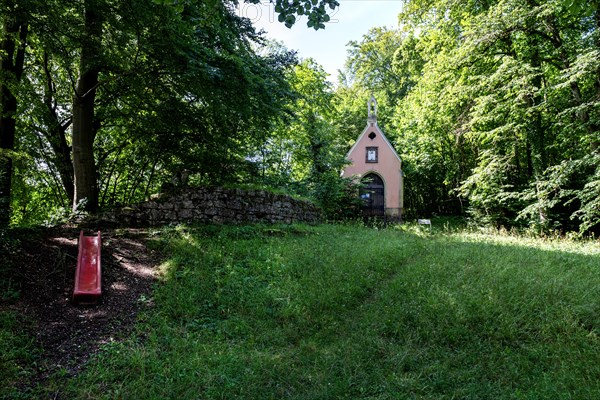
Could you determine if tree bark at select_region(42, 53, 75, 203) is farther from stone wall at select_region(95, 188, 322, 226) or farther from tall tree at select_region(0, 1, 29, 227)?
stone wall at select_region(95, 188, 322, 226)

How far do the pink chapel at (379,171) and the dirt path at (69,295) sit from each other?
605 inches

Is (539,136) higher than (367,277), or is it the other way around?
(539,136)

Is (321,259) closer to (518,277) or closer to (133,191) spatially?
(518,277)

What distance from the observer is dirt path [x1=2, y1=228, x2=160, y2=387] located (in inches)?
155

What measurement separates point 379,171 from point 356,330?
1666 cm

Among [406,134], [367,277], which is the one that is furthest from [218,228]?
[406,134]

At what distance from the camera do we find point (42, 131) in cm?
969

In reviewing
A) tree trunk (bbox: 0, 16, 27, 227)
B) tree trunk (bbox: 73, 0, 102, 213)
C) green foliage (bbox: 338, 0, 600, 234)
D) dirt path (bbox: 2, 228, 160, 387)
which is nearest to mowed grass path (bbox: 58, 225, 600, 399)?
dirt path (bbox: 2, 228, 160, 387)

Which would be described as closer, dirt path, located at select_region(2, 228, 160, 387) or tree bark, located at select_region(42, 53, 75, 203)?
dirt path, located at select_region(2, 228, 160, 387)

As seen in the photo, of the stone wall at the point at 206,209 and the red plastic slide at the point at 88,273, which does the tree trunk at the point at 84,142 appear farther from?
the red plastic slide at the point at 88,273

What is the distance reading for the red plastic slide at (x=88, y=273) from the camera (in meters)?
4.90

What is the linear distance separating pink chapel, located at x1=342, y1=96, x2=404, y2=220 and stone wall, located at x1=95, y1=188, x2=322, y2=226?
1084 centimetres

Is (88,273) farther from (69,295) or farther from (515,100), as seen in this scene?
(515,100)

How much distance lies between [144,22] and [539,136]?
15.1 metres
